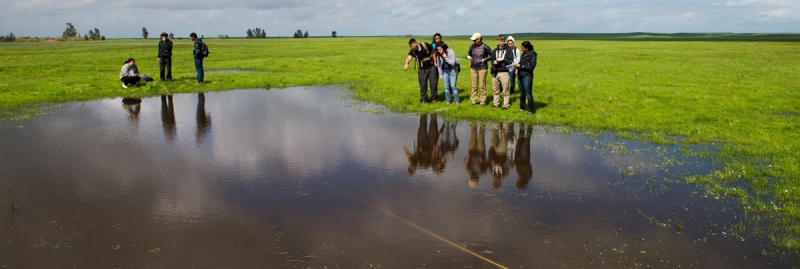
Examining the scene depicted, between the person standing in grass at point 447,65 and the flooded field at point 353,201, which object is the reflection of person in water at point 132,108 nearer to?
the flooded field at point 353,201

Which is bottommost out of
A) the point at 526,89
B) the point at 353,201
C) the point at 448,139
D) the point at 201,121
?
the point at 353,201

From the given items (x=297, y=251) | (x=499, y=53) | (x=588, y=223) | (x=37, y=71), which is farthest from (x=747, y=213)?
(x=37, y=71)

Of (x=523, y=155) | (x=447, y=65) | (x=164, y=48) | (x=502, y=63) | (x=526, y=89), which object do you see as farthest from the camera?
(x=164, y=48)

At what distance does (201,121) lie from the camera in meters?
14.1

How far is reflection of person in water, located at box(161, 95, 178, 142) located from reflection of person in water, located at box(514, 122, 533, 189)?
726 cm

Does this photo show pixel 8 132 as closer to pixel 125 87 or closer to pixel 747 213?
pixel 125 87

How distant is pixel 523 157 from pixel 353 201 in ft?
13.4

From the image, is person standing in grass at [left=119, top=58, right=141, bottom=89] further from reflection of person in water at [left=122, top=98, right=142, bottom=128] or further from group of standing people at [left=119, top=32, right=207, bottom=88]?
reflection of person in water at [left=122, top=98, right=142, bottom=128]

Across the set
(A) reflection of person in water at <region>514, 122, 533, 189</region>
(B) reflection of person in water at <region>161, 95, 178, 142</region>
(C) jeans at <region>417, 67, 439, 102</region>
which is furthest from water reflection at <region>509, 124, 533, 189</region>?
(B) reflection of person in water at <region>161, 95, 178, 142</region>

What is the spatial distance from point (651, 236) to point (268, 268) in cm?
429

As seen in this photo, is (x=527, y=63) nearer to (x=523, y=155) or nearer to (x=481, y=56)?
(x=481, y=56)

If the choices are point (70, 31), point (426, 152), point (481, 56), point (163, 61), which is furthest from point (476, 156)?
point (70, 31)

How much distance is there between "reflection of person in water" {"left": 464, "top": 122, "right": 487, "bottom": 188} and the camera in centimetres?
898

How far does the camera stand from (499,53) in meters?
14.7
